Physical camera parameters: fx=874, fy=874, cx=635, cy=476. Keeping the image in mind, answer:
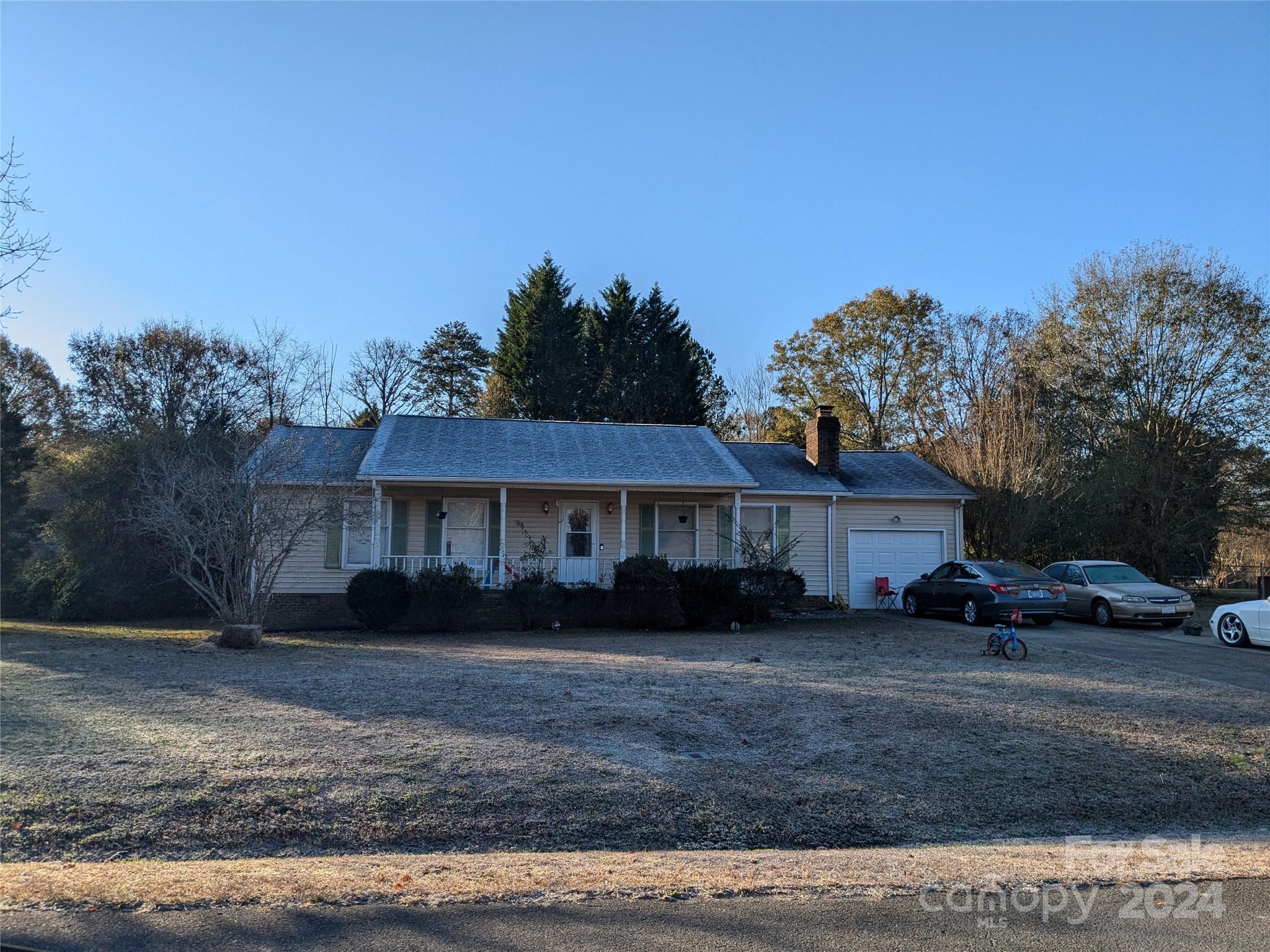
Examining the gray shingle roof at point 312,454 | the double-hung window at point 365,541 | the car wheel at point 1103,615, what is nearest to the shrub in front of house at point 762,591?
the car wheel at point 1103,615

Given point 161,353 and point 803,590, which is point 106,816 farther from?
point 161,353

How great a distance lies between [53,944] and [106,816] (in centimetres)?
216

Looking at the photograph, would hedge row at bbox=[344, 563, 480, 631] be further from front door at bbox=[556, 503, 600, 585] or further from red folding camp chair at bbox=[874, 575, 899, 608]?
red folding camp chair at bbox=[874, 575, 899, 608]

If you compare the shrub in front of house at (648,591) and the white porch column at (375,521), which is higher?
the white porch column at (375,521)

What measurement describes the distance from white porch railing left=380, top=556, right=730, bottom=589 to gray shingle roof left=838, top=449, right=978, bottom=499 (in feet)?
16.5

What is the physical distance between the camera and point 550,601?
17.9 meters

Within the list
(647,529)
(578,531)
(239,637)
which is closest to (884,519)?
(647,529)

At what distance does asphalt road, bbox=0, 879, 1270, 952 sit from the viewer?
3771mm

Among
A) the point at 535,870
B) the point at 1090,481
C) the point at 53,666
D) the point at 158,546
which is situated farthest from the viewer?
the point at 1090,481

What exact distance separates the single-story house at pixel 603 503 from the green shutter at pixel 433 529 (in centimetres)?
3

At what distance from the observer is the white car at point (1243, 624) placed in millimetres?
14414

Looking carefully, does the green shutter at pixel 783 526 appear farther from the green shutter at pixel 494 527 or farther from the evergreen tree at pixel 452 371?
the evergreen tree at pixel 452 371

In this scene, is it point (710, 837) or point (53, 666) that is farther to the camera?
point (53, 666)

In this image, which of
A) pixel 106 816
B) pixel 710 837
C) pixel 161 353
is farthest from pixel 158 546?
pixel 710 837
